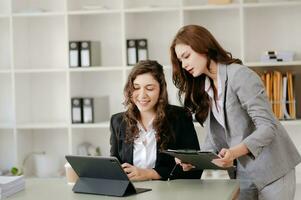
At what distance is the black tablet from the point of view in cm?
235

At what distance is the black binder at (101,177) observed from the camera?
94.4 inches

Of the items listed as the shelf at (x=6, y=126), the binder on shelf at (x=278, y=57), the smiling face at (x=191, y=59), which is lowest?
the shelf at (x=6, y=126)

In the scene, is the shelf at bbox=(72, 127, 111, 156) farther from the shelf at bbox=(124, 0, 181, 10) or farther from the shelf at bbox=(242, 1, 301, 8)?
the shelf at bbox=(242, 1, 301, 8)

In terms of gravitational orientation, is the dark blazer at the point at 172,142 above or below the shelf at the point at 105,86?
below

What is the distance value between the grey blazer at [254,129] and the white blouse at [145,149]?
0.39 meters

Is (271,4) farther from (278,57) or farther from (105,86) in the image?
(105,86)

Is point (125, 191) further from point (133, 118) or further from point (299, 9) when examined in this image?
point (299, 9)

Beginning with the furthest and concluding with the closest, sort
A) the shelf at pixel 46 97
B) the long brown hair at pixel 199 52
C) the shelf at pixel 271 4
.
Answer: the shelf at pixel 46 97 < the shelf at pixel 271 4 < the long brown hair at pixel 199 52

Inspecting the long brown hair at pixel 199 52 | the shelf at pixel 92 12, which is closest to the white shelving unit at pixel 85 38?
the shelf at pixel 92 12

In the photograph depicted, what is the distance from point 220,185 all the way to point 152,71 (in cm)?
68

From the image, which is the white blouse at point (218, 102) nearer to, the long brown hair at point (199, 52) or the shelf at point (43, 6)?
the long brown hair at point (199, 52)

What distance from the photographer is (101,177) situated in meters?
2.52

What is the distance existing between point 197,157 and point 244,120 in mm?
317

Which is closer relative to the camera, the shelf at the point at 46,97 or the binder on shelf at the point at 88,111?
the binder on shelf at the point at 88,111
